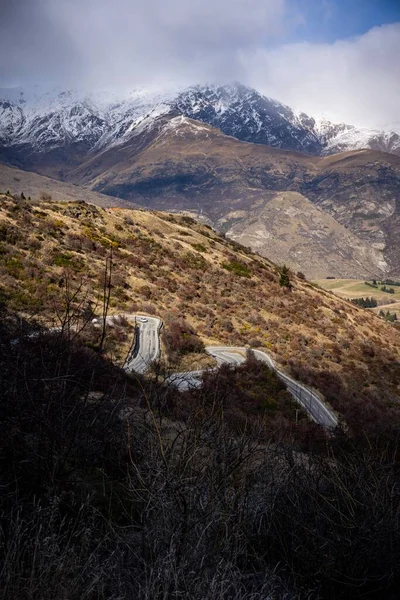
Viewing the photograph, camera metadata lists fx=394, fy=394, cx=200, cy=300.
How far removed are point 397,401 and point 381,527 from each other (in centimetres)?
2761

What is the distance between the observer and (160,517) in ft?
12.7

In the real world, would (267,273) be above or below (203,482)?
above

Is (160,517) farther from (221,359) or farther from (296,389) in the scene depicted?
(221,359)

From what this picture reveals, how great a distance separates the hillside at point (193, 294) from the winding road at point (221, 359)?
1.14 m

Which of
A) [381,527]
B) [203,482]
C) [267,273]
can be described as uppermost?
[267,273]

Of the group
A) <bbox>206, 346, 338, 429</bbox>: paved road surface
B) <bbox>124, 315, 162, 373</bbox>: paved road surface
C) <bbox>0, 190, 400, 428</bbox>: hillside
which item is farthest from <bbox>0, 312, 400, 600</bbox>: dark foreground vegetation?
<bbox>0, 190, 400, 428</bbox>: hillside

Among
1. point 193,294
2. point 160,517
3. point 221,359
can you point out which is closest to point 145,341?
point 221,359

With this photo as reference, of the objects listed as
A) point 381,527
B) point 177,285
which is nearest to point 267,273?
point 177,285

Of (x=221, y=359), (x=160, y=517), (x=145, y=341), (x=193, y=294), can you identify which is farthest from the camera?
(x=193, y=294)

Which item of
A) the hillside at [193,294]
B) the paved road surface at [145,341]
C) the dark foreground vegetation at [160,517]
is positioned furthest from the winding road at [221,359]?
the dark foreground vegetation at [160,517]

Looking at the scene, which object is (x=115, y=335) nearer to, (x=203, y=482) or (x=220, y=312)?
(x=220, y=312)

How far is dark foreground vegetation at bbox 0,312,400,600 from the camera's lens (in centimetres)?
340

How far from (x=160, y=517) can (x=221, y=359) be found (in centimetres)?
2372

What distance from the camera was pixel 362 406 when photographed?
79.9ft
